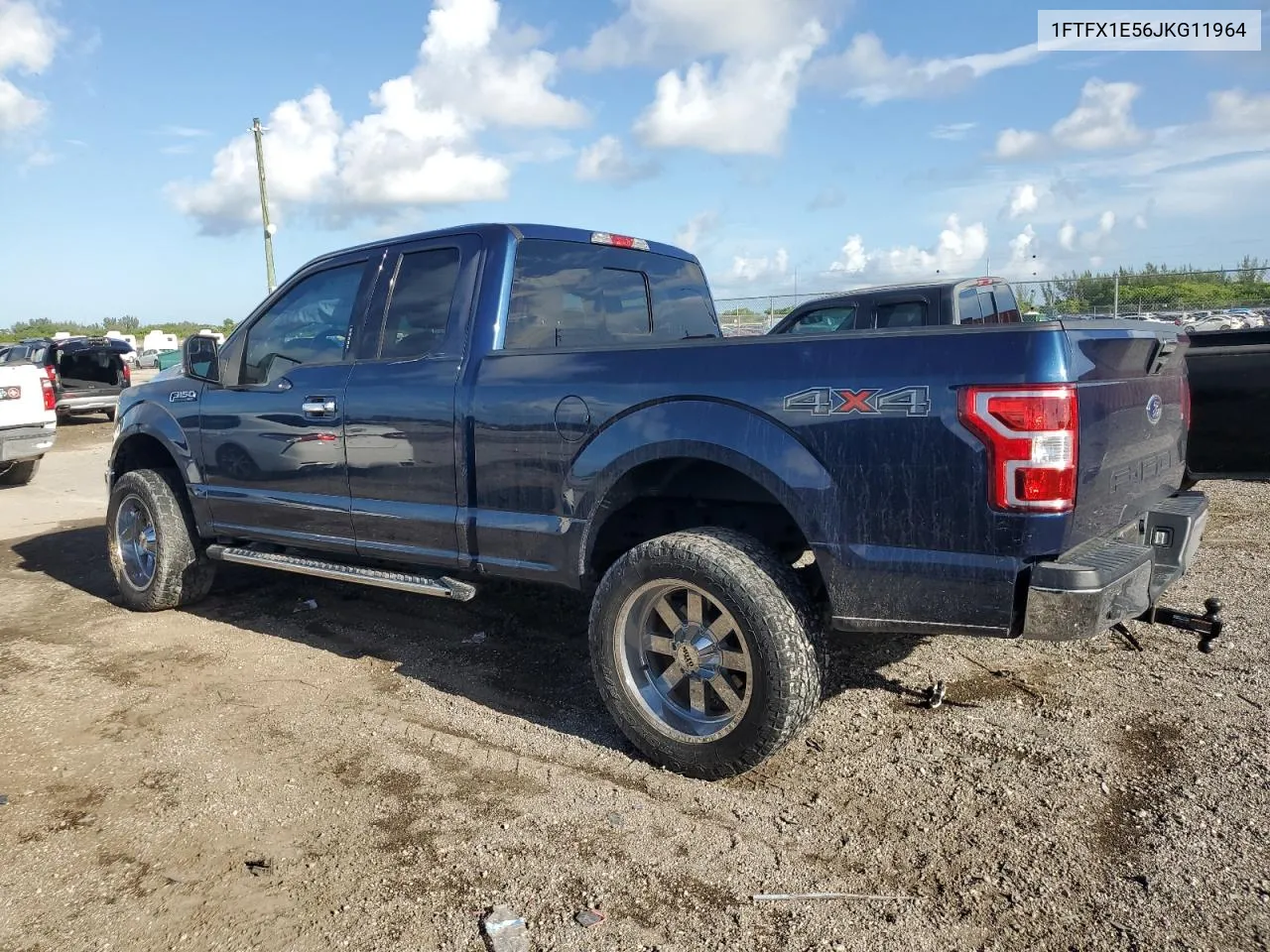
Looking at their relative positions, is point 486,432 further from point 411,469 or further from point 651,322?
point 651,322

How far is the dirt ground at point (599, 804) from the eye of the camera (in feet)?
8.34

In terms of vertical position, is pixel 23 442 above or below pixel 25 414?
below

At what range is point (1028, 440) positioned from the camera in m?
2.65

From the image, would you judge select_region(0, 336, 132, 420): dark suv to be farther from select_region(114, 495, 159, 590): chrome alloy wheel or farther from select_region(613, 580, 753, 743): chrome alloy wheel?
select_region(613, 580, 753, 743): chrome alloy wheel

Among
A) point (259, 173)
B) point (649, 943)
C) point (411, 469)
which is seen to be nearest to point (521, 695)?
point (411, 469)

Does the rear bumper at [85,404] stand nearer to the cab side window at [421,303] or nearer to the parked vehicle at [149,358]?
the cab side window at [421,303]

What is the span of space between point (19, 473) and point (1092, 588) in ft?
41.9

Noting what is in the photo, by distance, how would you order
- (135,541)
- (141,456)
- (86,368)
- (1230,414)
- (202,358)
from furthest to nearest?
(86,368)
(141,456)
(135,541)
(202,358)
(1230,414)

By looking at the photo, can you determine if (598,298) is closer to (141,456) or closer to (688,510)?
(688,510)

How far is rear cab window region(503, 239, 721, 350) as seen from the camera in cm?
421

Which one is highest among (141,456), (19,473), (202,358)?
(202,358)

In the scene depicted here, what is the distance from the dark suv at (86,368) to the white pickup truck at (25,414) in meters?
7.01

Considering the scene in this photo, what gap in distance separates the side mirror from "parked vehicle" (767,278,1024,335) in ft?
14.9

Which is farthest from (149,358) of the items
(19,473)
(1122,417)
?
(1122,417)
